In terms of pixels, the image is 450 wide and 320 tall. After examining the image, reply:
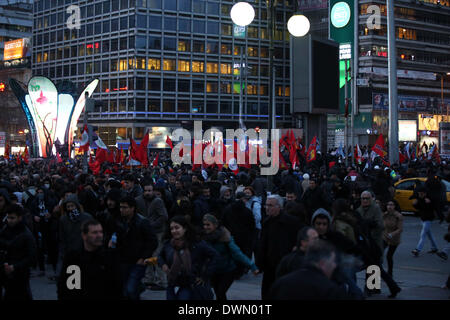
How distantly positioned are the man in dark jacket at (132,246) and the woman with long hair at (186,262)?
61cm

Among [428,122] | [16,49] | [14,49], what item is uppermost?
[14,49]

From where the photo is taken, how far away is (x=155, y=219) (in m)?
9.80

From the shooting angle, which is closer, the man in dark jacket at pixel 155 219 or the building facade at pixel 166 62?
the man in dark jacket at pixel 155 219

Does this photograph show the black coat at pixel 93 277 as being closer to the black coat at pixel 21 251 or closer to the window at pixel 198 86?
the black coat at pixel 21 251

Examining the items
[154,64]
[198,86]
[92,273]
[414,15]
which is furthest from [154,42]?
[92,273]

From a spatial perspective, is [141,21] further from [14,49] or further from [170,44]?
[14,49]

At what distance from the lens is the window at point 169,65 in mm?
76500

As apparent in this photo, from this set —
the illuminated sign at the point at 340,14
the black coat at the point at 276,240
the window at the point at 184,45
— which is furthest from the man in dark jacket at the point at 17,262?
the window at the point at 184,45

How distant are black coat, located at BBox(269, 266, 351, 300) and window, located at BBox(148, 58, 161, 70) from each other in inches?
2858

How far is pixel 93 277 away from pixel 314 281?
2267mm

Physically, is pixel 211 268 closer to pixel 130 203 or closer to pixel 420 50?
pixel 130 203

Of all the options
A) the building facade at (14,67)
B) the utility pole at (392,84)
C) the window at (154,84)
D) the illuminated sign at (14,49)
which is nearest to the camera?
the utility pole at (392,84)

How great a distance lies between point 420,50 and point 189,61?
32.0m

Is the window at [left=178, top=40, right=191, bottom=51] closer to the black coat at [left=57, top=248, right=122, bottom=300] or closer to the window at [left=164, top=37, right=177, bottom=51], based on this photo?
the window at [left=164, top=37, right=177, bottom=51]
